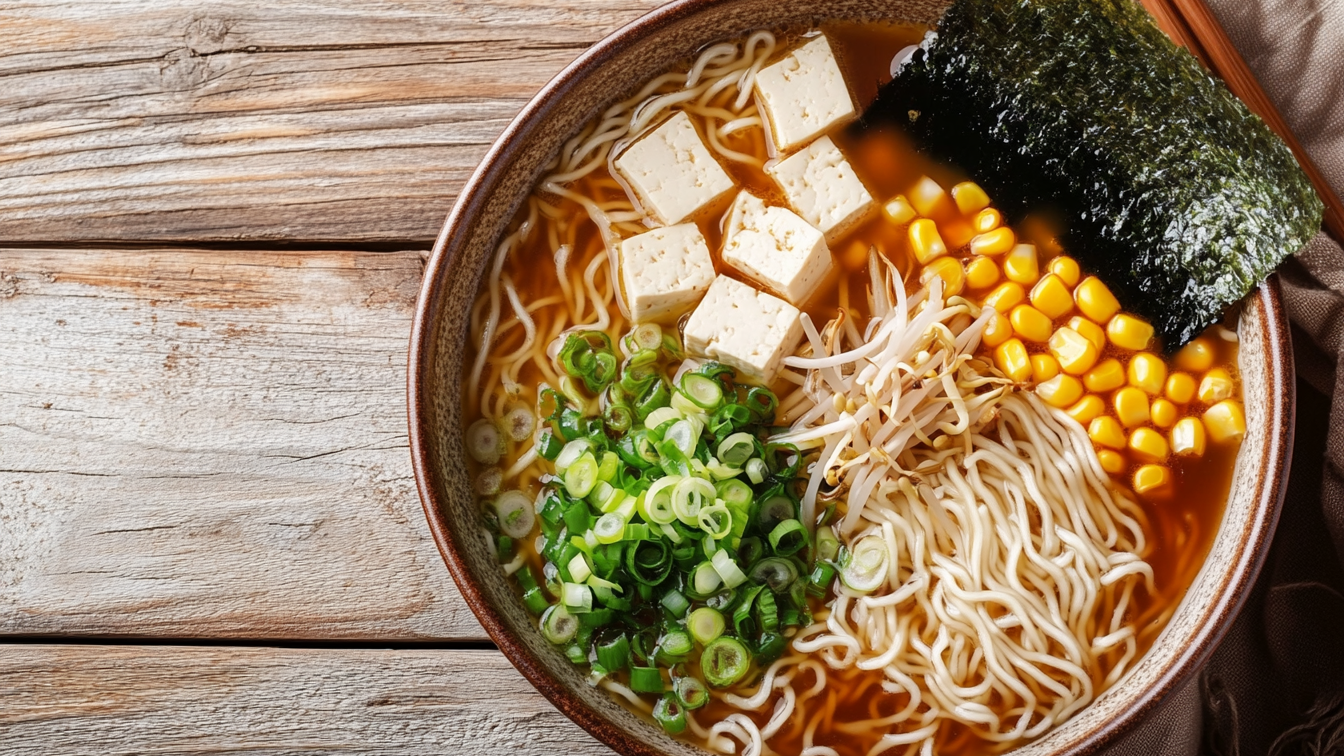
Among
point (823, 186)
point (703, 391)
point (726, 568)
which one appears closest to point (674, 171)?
point (823, 186)

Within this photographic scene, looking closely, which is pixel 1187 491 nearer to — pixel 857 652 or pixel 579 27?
pixel 857 652

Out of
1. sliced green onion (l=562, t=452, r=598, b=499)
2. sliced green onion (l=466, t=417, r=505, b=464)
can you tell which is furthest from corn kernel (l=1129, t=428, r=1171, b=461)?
sliced green onion (l=466, t=417, r=505, b=464)

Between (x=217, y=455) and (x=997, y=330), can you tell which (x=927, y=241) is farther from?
(x=217, y=455)

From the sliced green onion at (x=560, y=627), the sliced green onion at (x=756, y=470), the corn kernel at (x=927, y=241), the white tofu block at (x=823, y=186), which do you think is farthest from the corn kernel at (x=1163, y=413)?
the sliced green onion at (x=560, y=627)

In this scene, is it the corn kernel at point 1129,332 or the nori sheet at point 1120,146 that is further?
the corn kernel at point 1129,332

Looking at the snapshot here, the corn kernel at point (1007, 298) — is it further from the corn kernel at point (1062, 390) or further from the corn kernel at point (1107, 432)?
the corn kernel at point (1107, 432)

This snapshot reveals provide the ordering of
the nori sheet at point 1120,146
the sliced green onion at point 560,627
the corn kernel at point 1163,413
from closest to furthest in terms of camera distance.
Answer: the nori sheet at point 1120,146 < the sliced green onion at point 560,627 < the corn kernel at point 1163,413

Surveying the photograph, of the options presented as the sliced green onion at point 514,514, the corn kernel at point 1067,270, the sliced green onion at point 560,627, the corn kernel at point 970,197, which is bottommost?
the sliced green onion at point 560,627

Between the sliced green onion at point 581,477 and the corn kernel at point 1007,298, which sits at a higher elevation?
the corn kernel at point 1007,298
